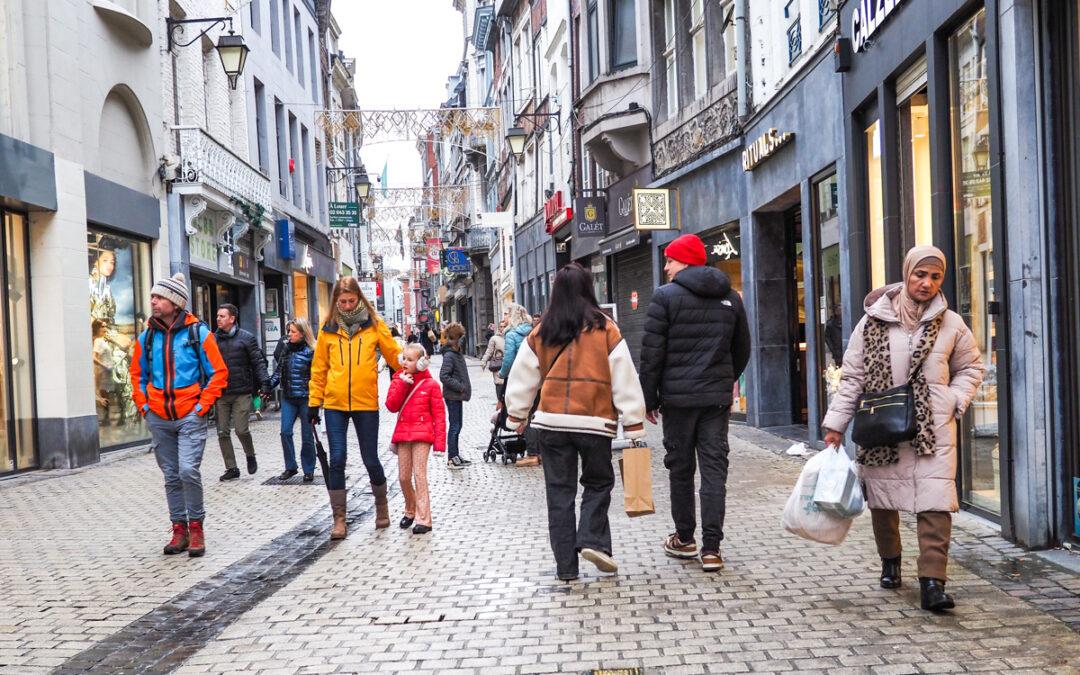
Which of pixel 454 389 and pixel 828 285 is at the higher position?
pixel 828 285

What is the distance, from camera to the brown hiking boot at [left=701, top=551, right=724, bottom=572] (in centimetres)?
608

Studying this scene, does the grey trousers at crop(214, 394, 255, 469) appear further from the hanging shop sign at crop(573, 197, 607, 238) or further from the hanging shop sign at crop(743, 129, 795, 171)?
the hanging shop sign at crop(573, 197, 607, 238)

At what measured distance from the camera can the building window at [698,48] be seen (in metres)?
16.7

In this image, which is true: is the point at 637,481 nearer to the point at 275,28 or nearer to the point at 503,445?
the point at 503,445

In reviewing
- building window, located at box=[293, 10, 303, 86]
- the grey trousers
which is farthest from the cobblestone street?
building window, located at box=[293, 10, 303, 86]

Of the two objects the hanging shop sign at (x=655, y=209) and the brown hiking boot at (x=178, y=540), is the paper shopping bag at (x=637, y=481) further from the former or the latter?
the hanging shop sign at (x=655, y=209)

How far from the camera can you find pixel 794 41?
12.5 m

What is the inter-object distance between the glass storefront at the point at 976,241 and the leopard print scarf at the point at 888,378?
5.77ft

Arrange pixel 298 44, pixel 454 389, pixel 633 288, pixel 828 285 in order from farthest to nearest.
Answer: pixel 298 44, pixel 633 288, pixel 454 389, pixel 828 285

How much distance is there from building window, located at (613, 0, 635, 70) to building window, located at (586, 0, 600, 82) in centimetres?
73

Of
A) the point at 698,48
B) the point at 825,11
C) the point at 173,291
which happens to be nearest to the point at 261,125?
the point at 698,48

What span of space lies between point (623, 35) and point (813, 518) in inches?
659

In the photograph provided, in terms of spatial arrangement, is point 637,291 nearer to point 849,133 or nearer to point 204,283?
point 204,283

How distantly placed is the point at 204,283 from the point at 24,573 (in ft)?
49.5
